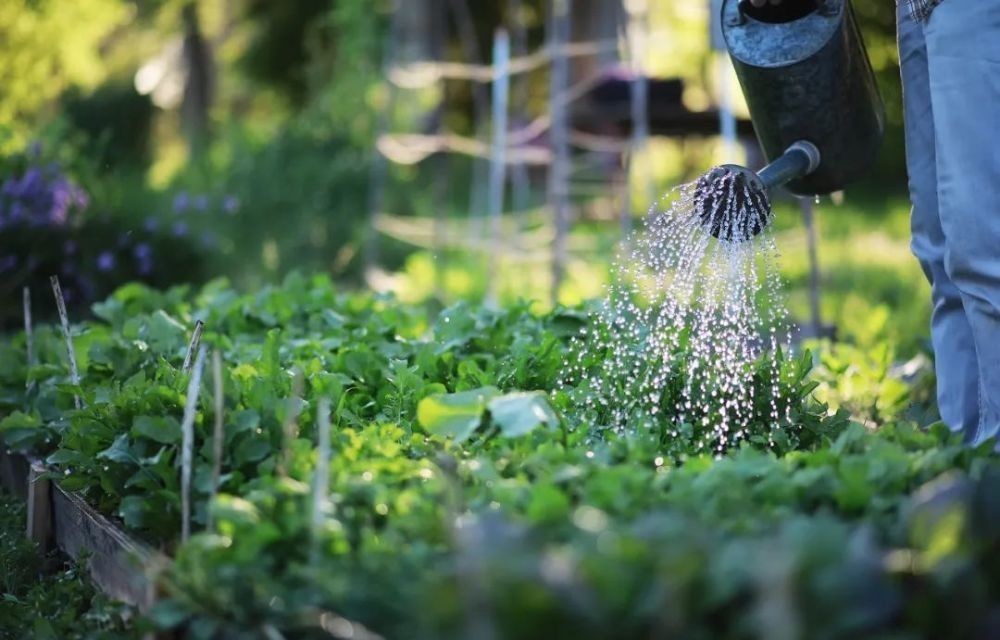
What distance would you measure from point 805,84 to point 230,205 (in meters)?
4.45

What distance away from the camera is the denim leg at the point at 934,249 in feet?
9.44

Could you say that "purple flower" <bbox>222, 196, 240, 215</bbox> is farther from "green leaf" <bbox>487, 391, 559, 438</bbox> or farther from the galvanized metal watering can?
"green leaf" <bbox>487, 391, 559, 438</bbox>

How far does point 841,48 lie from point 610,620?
1.91 m

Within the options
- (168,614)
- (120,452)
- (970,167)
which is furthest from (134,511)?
(970,167)

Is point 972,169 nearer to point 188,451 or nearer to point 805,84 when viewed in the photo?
point 805,84

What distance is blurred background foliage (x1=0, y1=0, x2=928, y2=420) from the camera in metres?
5.68

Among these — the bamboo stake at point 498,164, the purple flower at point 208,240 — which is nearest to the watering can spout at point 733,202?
the bamboo stake at point 498,164

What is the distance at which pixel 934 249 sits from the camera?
2.98 m

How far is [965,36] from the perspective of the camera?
2.57 m

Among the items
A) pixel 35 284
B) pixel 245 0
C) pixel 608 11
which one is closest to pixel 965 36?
pixel 35 284

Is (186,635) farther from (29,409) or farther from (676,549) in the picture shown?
(29,409)

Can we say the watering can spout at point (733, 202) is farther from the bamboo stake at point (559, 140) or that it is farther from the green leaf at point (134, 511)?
the bamboo stake at point (559, 140)

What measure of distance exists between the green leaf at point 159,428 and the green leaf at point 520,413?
61 cm

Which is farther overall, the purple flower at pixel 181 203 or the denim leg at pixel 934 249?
the purple flower at pixel 181 203
